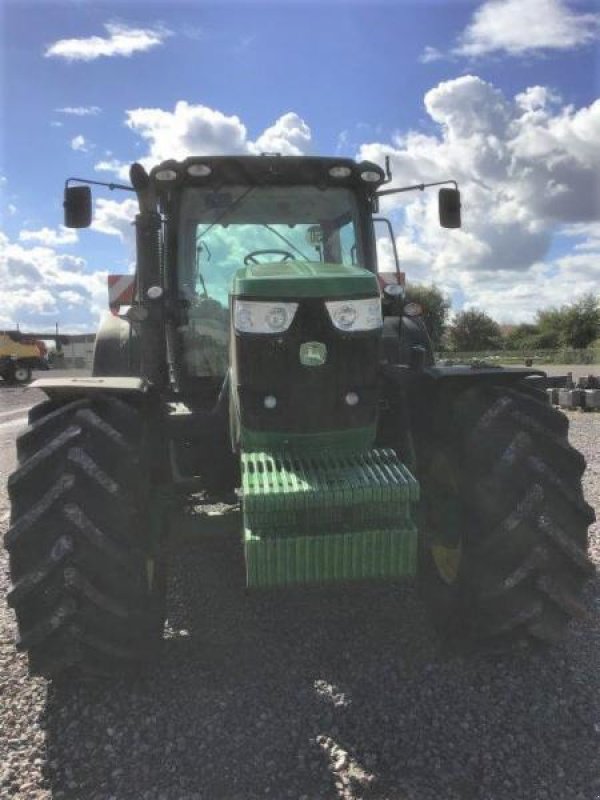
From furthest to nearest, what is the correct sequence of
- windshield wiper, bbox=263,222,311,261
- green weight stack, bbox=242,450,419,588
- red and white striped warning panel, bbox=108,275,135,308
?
red and white striped warning panel, bbox=108,275,135,308, windshield wiper, bbox=263,222,311,261, green weight stack, bbox=242,450,419,588

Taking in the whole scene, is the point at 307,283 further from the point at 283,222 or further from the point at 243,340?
the point at 283,222

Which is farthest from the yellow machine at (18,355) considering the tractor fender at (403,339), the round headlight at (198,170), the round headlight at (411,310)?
the round headlight at (411,310)

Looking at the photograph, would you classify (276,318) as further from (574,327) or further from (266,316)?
(574,327)

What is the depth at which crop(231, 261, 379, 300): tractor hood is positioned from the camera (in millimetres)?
3182

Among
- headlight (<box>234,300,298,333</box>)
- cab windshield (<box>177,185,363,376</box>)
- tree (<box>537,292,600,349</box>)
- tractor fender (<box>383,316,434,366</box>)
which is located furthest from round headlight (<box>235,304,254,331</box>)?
tree (<box>537,292,600,349</box>)

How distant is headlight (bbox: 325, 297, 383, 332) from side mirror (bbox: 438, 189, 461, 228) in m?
2.19

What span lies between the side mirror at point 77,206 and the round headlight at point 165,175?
0.75 meters

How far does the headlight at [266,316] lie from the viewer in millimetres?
3182

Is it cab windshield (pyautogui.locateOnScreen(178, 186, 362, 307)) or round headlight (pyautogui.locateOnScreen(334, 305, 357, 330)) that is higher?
cab windshield (pyautogui.locateOnScreen(178, 186, 362, 307))

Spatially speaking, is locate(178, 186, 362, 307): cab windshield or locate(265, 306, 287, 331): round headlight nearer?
locate(265, 306, 287, 331): round headlight

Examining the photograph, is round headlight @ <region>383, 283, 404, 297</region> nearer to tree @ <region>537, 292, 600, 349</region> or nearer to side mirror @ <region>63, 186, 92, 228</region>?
side mirror @ <region>63, 186, 92, 228</region>

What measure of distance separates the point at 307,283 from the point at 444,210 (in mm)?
2419

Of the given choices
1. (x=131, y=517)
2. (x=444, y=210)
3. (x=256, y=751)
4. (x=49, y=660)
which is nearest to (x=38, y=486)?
(x=131, y=517)

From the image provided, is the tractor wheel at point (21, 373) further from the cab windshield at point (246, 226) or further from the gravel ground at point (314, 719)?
the gravel ground at point (314, 719)
